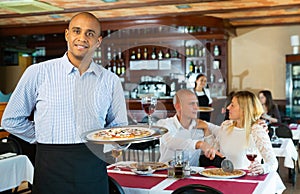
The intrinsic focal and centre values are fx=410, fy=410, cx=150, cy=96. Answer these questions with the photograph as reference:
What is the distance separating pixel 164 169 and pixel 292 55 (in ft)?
22.4

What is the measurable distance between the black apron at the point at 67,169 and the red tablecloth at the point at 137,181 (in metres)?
0.80

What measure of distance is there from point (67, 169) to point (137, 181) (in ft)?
3.32

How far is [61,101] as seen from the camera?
5.68 ft

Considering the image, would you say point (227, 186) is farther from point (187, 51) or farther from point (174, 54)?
point (174, 54)

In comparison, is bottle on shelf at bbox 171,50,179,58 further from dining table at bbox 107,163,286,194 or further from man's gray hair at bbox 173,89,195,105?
man's gray hair at bbox 173,89,195,105

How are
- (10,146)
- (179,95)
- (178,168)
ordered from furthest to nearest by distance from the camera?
(10,146), (178,168), (179,95)

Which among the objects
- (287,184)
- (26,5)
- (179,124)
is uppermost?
(26,5)

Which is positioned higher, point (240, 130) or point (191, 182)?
point (240, 130)

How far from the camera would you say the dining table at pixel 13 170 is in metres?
3.75

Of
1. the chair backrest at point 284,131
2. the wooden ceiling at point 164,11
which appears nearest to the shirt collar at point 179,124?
the chair backrest at point 284,131

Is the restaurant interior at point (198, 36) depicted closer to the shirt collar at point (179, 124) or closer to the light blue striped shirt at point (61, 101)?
the shirt collar at point (179, 124)

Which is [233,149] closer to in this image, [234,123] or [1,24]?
[234,123]

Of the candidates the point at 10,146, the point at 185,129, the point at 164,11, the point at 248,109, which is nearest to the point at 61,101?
the point at 185,129

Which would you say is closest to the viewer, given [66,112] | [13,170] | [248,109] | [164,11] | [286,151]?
[66,112]
